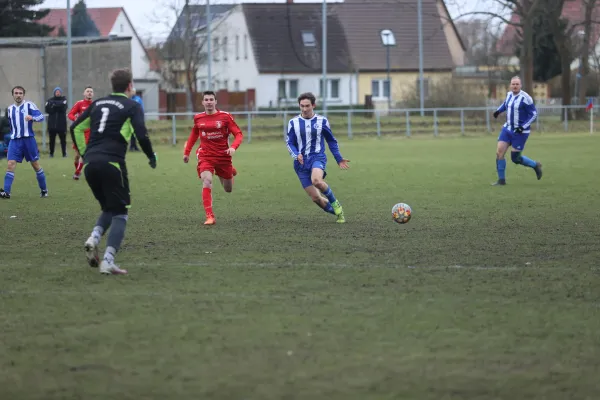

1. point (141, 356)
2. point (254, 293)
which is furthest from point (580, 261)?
point (141, 356)

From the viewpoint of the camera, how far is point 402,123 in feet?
142

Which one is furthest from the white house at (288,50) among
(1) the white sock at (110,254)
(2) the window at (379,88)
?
(1) the white sock at (110,254)

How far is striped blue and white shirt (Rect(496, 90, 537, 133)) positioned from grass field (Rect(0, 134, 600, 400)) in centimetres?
293

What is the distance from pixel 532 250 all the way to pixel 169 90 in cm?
5271

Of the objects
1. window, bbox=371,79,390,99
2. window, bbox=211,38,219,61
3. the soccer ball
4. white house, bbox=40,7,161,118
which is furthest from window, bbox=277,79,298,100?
the soccer ball

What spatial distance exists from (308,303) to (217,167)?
5.96 m

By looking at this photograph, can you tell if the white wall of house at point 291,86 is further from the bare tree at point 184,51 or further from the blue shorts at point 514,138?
the blue shorts at point 514,138

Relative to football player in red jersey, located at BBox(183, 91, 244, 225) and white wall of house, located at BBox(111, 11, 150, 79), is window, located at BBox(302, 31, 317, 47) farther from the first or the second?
football player in red jersey, located at BBox(183, 91, 244, 225)

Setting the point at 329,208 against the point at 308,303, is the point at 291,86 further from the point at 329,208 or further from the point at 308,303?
the point at 308,303

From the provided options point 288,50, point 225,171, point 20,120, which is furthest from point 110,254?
point 288,50

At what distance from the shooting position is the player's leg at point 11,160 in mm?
16906

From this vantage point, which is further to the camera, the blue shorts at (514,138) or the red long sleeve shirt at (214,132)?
the blue shorts at (514,138)

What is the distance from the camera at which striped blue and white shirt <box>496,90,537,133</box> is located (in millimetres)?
18141

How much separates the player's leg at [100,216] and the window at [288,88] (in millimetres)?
58716
